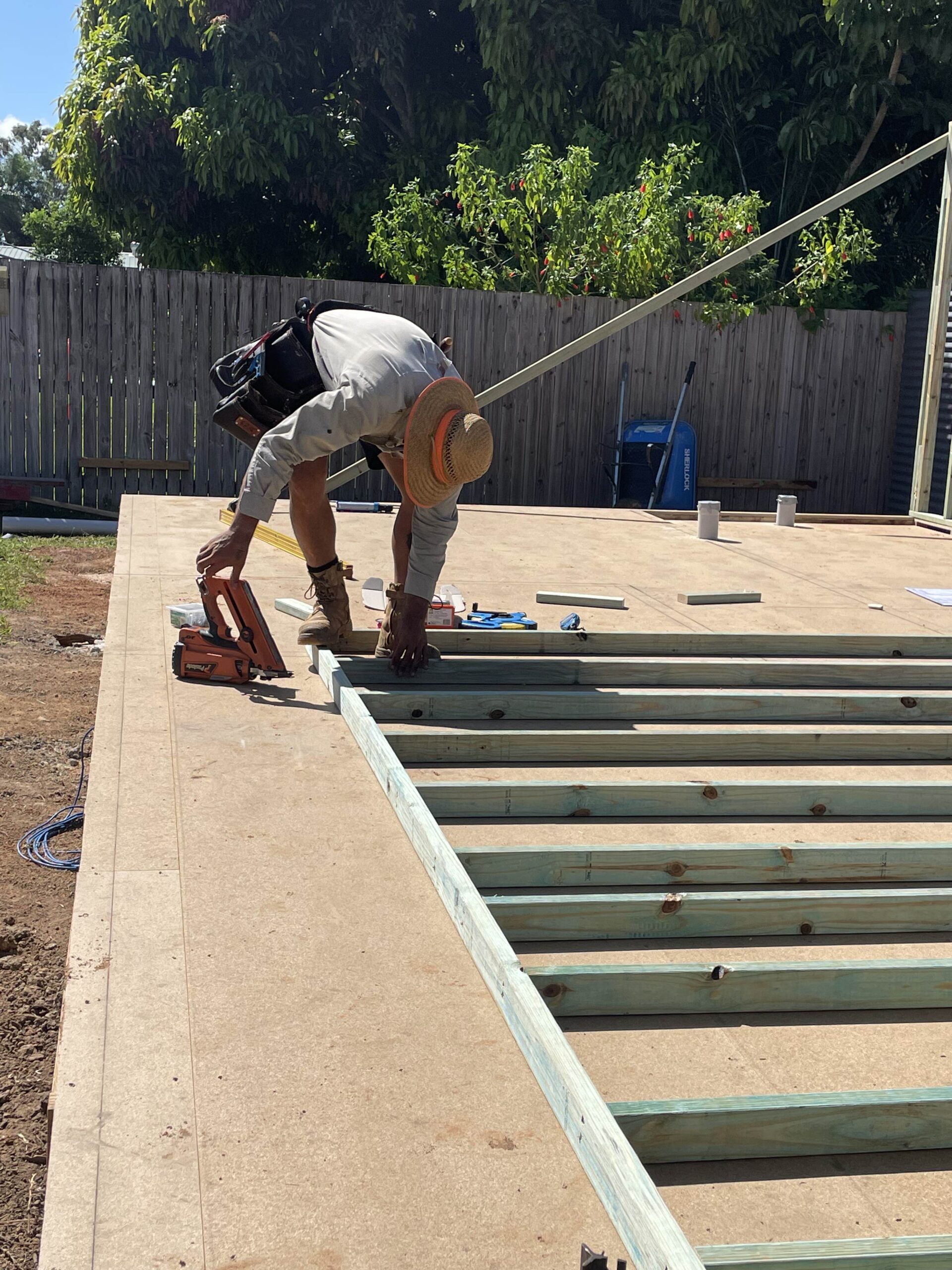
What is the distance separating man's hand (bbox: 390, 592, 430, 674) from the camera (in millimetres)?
4656

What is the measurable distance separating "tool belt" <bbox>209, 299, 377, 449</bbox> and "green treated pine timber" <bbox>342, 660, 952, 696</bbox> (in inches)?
40.7

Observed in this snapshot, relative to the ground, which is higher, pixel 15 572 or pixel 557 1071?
pixel 557 1071

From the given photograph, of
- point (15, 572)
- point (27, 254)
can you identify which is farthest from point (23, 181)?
point (15, 572)

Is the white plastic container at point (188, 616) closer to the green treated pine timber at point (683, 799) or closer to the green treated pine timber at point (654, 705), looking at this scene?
the green treated pine timber at point (654, 705)

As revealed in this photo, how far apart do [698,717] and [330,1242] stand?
316cm

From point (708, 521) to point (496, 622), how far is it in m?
3.61

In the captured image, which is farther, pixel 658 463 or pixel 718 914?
pixel 658 463

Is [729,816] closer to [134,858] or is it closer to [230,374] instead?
[134,858]

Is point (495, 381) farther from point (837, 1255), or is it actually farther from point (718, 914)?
point (837, 1255)

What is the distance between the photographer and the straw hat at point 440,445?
4.36 m

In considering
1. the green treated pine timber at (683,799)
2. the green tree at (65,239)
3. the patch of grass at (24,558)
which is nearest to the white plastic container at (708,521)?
the patch of grass at (24,558)

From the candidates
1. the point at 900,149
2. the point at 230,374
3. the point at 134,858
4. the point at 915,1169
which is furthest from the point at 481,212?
the point at 915,1169

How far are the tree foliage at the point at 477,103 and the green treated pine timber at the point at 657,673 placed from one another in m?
10.2

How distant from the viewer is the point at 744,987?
8.60 ft
